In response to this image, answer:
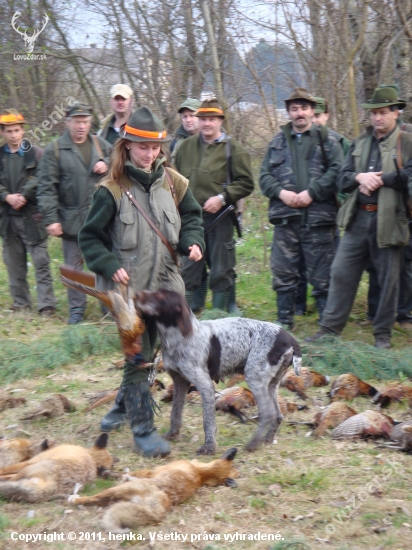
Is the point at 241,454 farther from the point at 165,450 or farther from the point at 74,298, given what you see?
the point at 74,298

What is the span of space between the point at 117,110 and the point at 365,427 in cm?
591

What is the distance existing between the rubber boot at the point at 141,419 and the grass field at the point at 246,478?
11 centimetres

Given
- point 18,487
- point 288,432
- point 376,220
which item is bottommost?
point 288,432

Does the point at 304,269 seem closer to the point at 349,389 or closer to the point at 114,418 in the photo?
the point at 349,389

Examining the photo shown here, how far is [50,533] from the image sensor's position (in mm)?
4473

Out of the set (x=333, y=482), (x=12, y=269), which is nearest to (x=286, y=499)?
(x=333, y=482)

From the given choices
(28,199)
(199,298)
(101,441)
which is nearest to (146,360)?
(101,441)

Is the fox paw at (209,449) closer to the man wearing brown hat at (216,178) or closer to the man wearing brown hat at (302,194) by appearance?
the man wearing brown hat at (302,194)

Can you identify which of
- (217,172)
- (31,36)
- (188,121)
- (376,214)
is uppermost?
(31,36)

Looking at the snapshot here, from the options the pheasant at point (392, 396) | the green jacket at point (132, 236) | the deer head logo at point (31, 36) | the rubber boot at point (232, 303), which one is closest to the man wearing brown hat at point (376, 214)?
the rubber boot at point (232, 303)

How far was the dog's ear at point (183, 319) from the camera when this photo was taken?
17.5ft

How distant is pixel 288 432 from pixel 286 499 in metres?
1.23

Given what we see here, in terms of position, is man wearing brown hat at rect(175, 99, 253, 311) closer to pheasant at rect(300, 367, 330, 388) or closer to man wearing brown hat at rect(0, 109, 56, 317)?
man wearing brown hat at rect(0, 109, 56, 317)

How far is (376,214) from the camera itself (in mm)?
8359
